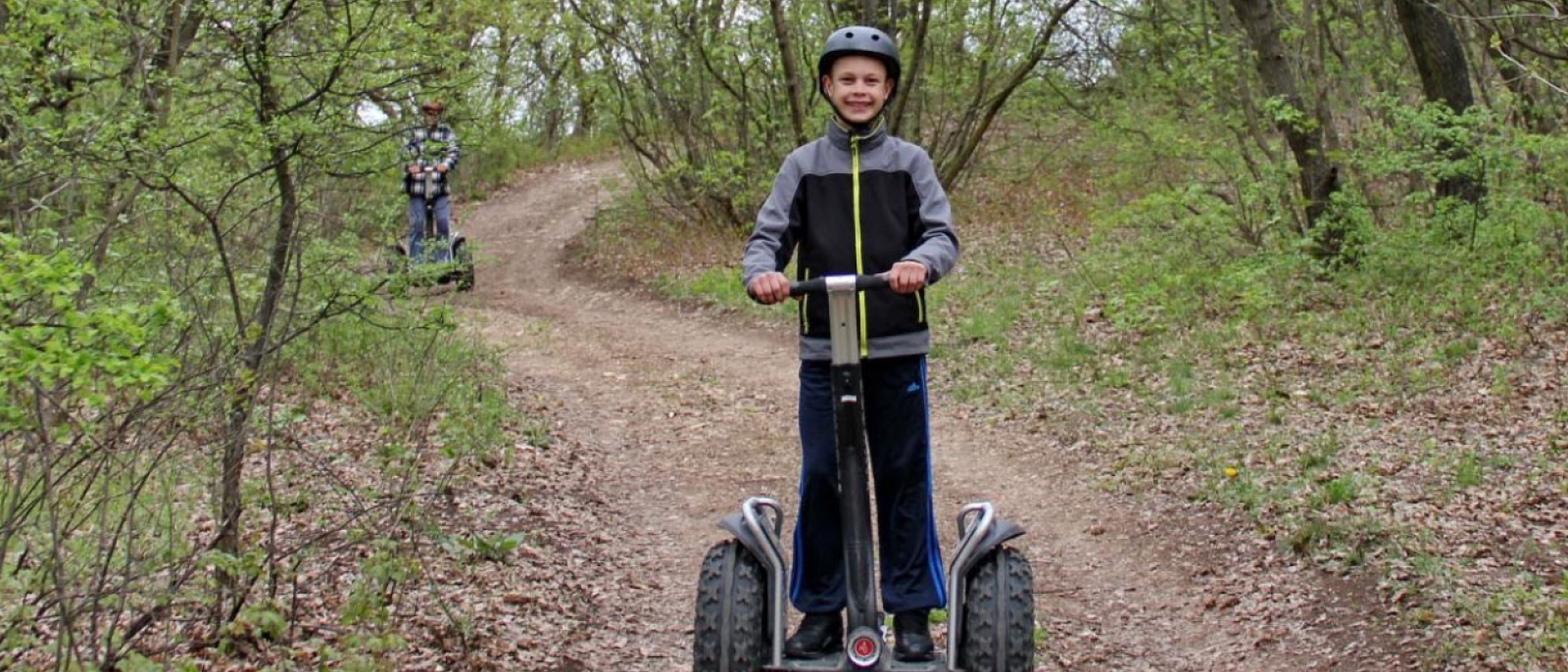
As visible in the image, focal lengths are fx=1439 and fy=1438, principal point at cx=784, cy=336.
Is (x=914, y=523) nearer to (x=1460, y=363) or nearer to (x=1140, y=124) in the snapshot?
(x=1460, y=363)

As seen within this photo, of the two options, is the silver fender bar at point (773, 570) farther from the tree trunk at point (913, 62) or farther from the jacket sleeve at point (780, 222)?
the tree trunk at point (913, 62)

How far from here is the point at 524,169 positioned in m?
26.5

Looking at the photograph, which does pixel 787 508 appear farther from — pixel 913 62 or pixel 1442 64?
pixel 913 62

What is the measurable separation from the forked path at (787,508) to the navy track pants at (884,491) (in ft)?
4.51

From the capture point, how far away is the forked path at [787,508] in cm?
572

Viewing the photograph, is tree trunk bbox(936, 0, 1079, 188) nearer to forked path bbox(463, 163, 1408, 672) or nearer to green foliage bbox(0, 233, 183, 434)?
forked path bbox(463, 163, 1408, 672)

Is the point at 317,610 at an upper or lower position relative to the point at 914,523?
lower

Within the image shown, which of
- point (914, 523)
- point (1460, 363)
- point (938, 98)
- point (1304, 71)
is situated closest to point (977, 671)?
point (914, 523)

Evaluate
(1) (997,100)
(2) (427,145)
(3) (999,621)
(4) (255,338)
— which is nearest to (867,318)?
(3) (999,621)

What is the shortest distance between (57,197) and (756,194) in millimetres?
11724

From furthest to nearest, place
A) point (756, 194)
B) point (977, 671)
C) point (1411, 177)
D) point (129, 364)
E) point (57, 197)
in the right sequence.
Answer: point (756, 194) → point (1411, 177) → point (57, 197) → point (977, 671) → point (129, 364)

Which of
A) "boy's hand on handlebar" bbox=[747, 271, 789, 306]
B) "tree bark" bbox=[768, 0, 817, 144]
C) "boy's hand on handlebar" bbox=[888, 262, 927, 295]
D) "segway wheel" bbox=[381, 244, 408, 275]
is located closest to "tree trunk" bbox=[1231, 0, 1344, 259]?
"tree bark" bbox=[768, 0, 817, 144]

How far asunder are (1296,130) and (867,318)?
8.56m

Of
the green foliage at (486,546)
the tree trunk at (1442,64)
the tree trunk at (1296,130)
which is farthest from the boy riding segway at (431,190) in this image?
the tree trunk at (1442,64)
